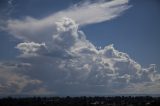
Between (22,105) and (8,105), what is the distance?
7.77 meters

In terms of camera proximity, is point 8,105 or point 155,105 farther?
point 8,105

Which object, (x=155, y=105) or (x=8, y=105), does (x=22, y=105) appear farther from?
(x=155, y=105)

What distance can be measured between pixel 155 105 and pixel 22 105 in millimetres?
56794

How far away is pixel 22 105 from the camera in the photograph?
418ft

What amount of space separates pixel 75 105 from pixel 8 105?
84.9ft

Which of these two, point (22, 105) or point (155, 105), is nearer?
point (155, 105)

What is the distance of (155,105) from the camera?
311 feet

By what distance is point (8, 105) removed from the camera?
121m

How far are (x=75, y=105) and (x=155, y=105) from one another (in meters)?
37.6

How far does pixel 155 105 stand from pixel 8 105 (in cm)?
5695

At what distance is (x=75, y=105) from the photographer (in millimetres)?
123000

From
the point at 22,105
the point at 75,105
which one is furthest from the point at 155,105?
the point at 22,105

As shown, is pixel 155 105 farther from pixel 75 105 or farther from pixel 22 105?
pixel 22 105

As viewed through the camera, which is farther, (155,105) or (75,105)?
(75,105)
